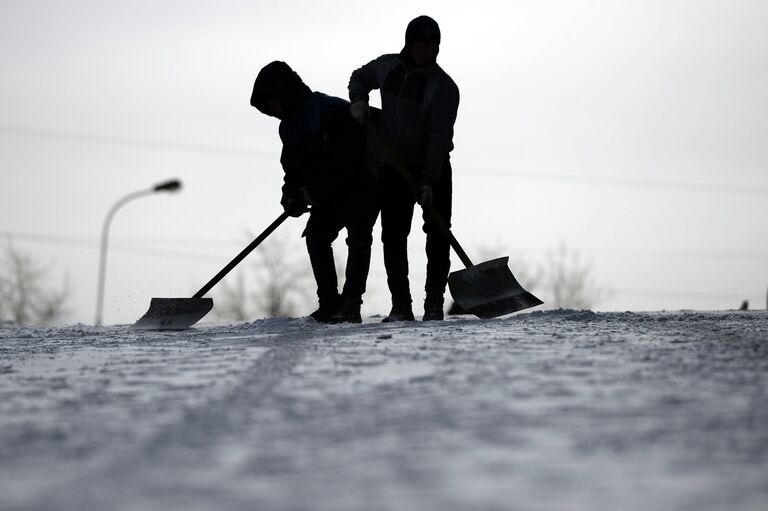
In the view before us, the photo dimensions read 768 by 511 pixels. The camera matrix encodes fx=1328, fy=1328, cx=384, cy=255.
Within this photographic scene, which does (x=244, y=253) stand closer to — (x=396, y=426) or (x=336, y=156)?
(x=336, y=156)

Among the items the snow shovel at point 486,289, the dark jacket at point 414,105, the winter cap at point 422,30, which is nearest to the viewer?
the winter cap at point 422,30

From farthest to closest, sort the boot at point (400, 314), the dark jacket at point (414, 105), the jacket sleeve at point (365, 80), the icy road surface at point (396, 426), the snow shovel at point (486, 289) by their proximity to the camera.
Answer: the snow shovel at point (486, 289), the boot at point (400, 314), the jacket sleeve at point (365, 80), the dark jacket at point (414, 105), the icy road surface at point (396, 426)

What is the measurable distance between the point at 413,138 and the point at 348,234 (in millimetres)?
738

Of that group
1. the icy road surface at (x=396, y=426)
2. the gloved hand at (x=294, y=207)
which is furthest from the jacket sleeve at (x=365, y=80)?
the icy road surface at (x=396, y=426)

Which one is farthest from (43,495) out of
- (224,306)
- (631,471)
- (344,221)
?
(224,306)

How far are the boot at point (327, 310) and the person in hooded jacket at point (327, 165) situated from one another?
0.08m

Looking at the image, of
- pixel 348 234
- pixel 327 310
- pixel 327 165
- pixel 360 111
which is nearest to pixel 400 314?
pixel 327 310

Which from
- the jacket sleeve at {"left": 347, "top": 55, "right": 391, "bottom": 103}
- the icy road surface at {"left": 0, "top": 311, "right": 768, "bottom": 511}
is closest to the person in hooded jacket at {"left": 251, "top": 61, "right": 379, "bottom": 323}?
the jacket sleeve at {"left": 347, "top": 55, "right": 391, "bottom": 103}

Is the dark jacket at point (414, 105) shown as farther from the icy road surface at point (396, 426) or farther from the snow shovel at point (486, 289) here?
the icy road surface at point (396, 426)

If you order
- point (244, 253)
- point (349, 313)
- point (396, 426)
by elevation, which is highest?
point (244, 253)

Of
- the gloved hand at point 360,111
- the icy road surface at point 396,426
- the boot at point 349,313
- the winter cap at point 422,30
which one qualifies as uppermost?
the winter cap at point 422,30

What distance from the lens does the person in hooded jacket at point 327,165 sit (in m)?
8.30

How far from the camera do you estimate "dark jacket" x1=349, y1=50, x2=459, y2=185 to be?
8.26 meters

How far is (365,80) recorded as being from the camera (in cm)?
855
